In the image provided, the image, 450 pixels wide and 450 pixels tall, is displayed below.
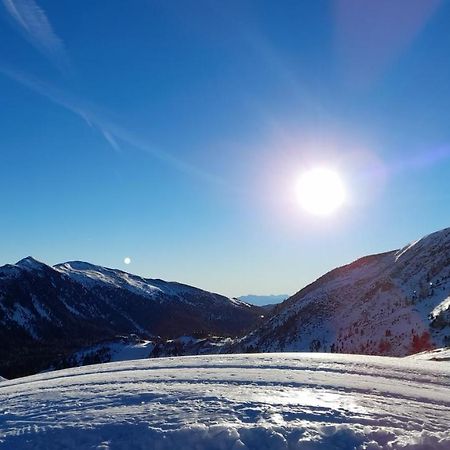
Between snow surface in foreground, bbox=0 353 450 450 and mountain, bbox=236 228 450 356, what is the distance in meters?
29.0

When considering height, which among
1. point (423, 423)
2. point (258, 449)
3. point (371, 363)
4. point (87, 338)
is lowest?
point (258, 449)

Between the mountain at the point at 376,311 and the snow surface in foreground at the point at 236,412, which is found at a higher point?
the mountain at the point at 376,311

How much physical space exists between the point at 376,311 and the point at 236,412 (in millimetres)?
52152

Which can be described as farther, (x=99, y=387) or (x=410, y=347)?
(x=410, y=347)

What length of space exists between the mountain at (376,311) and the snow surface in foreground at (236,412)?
29.0 m

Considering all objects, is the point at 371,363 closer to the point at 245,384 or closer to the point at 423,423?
the point at 245,384

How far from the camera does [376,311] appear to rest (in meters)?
55.7

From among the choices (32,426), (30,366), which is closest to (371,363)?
(32,426)

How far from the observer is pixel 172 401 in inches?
328

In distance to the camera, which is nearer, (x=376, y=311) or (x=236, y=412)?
(x=236, y=412)

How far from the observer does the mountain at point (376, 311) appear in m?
41.4

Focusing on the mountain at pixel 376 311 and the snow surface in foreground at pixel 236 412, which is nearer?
the snow surface in foreground at pixel 236 412

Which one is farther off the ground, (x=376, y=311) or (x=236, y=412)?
(x=376, y=311)

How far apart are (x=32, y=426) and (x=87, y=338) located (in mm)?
185039
